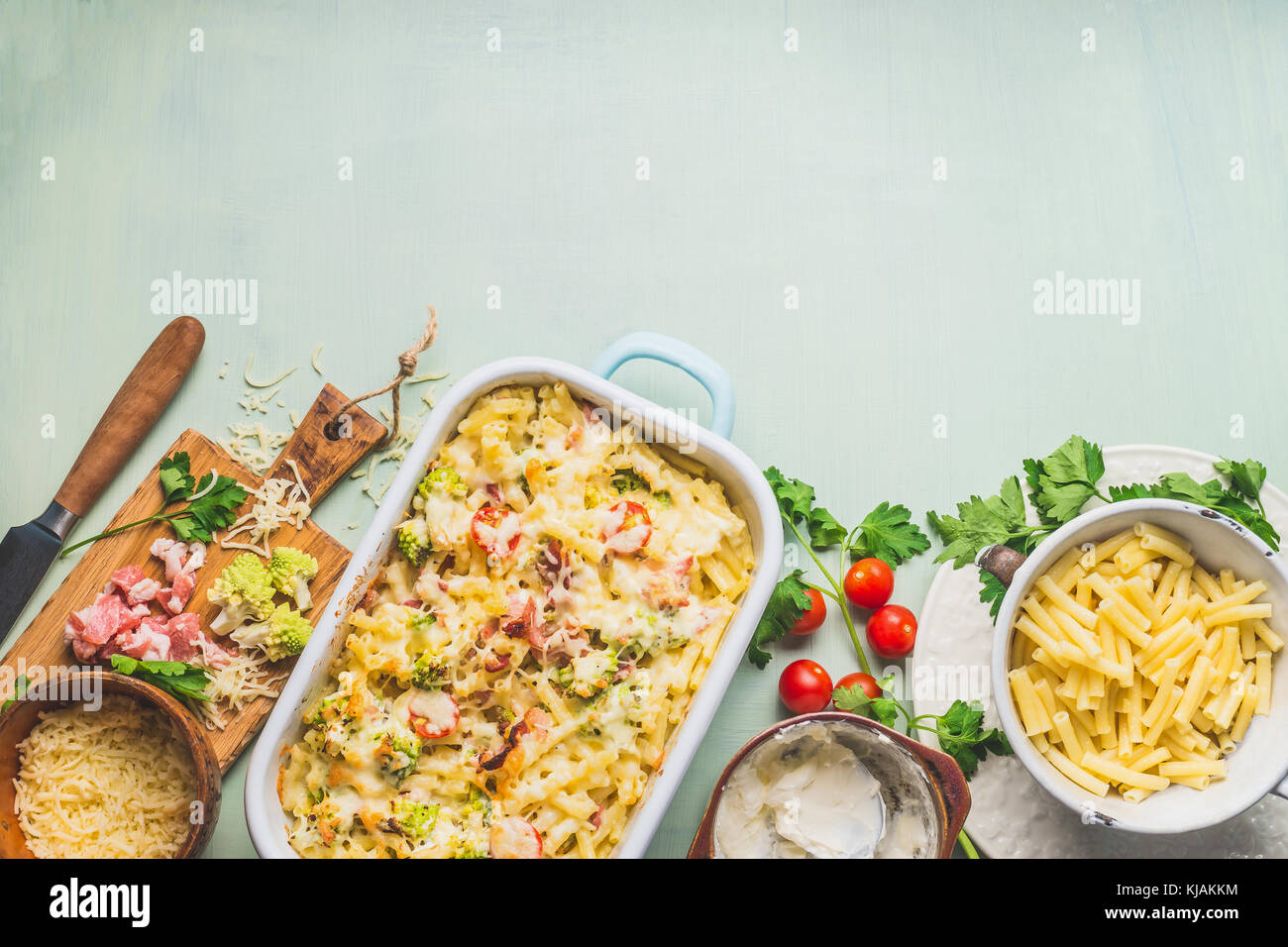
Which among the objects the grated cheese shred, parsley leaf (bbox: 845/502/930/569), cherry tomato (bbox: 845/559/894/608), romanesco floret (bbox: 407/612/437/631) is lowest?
cherry tomato (bbox: 845/559/894/608)

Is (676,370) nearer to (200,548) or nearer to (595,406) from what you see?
(595,406)

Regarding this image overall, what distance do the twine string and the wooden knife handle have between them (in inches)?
18.2

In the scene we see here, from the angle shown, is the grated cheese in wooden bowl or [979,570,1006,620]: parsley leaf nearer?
the grated cheese in wooden bowl

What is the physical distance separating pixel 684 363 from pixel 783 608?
0.69 meters

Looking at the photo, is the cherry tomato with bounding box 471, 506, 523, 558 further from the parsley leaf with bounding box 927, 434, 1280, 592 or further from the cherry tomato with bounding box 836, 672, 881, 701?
the parsley leaf with bounding box 927, 434, 1280, 592

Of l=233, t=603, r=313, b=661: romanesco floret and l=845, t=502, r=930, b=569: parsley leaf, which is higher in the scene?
l=845, t=502, r=930, b=569: parsley leaf

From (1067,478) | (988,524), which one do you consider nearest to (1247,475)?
(1067,478)

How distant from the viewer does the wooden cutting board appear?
2512mm

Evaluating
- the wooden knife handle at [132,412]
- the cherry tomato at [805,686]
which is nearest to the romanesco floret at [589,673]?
the cherry tomato at [805,686]

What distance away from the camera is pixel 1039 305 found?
111 inches

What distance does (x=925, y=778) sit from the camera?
2238 mm

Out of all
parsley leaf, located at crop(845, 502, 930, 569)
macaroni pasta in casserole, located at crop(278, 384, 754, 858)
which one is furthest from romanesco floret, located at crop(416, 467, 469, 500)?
parsley leaf, located at crop(845, 502, 930, 569)

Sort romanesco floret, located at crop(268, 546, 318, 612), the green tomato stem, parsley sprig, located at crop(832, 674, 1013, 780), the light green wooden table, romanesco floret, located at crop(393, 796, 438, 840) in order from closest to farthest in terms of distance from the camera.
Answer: romanesco floret, located at crop(393, 796, 438, 840), parsley sprig, located at crop(832, 674, 1013, 780), romanesco floret, located at crop(268, 546, 318, 612), the green tomato stem, the light green wooden table

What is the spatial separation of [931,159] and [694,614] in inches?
62.3
